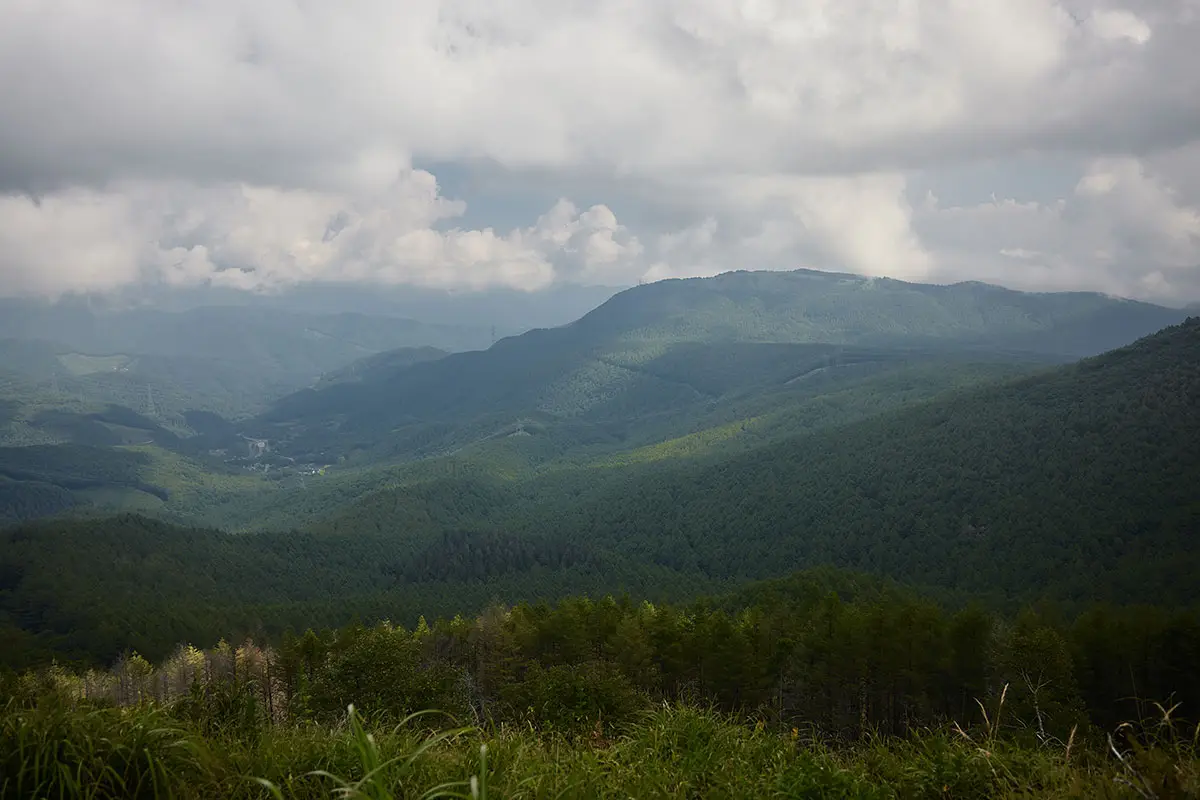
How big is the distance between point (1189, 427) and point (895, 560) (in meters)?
51.9

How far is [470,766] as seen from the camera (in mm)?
6625

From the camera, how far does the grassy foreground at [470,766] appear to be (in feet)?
19.3

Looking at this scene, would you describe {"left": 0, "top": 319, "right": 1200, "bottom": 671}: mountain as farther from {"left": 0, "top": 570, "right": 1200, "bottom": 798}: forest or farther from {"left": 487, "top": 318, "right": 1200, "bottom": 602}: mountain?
{"left": 0, "top": 570, "right": 1200, "bottom": 798}: forest

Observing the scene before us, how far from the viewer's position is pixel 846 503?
5399 inches

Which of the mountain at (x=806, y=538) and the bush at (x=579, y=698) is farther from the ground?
the bush at (x=579, y=698)

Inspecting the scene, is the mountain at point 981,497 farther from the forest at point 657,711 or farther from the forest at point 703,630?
the forest at point 657,711

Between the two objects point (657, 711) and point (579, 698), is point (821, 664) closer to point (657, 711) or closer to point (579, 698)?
point (579, 698)

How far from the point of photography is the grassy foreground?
5879 mm

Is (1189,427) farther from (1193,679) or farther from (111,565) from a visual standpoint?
(111,565)

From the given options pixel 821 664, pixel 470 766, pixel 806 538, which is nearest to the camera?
pixel 470 766

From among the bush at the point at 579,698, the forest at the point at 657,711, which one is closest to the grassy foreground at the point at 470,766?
the forest at the point at 657,711

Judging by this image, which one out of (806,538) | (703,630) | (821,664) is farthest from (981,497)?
(703,630)

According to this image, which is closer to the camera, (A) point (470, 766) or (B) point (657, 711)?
(A) point (470, 766)

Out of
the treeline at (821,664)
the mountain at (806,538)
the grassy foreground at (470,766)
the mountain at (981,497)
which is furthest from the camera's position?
the mountain at (981,497)
